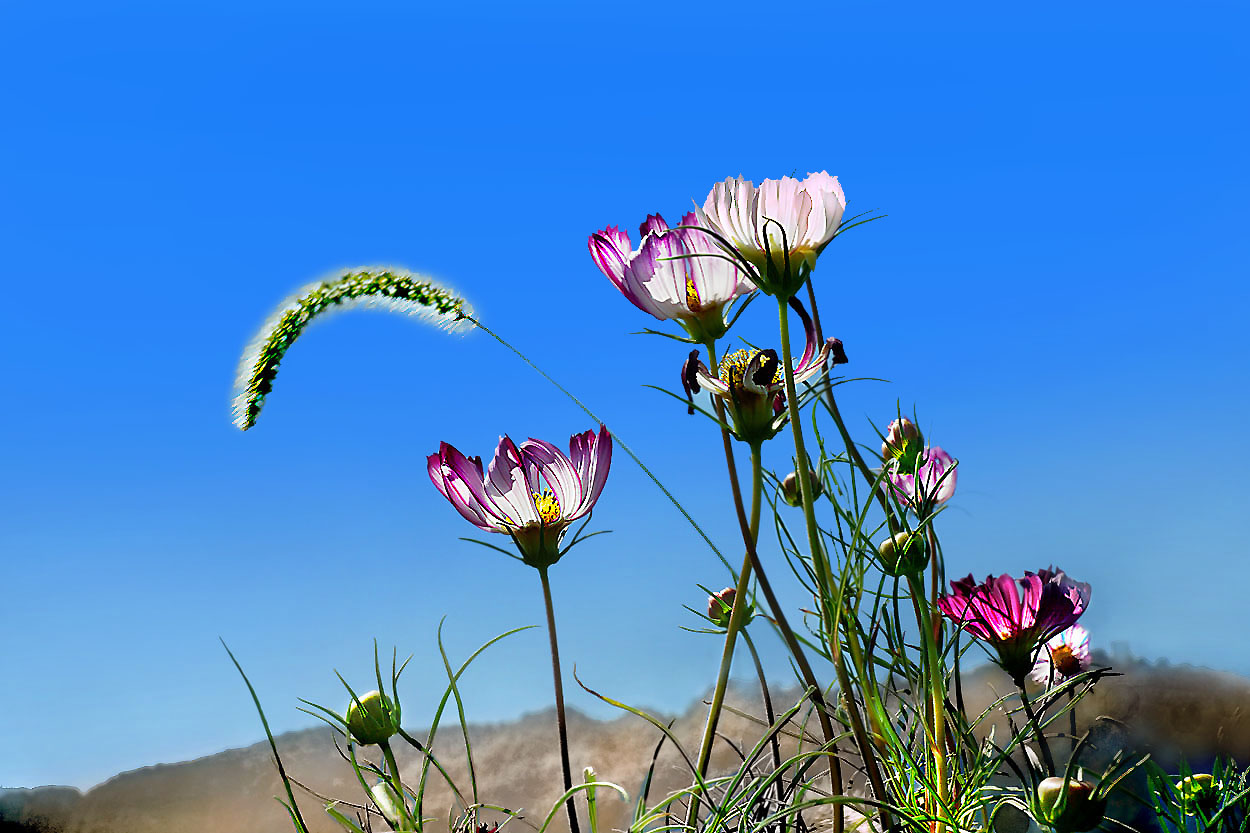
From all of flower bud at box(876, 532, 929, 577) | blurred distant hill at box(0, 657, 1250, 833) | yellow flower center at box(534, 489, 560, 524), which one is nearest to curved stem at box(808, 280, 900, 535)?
flower bud at box(876, 532, 929, 577)

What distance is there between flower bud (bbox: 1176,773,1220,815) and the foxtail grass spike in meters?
1.03

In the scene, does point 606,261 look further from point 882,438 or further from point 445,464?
point 882,438

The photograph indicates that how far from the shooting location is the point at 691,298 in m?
0.99

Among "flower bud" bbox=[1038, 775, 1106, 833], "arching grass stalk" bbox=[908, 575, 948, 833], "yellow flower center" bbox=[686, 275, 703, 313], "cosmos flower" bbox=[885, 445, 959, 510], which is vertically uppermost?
"yellow flower center" bbox=[686, 275, 703, 313]

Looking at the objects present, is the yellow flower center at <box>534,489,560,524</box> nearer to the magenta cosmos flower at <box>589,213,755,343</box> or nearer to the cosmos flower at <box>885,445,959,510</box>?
the magenta cosmos flower at <box>589,213,755,343</box>

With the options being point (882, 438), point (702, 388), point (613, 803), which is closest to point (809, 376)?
point (702, 388)

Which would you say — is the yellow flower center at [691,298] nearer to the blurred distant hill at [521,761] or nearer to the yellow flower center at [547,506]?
the yellow flower center at [547,506]

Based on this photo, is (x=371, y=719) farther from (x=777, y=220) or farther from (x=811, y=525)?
(x=777, y=220)

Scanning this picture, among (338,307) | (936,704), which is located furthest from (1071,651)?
(338,307)

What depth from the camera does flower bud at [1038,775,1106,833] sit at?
840 mm

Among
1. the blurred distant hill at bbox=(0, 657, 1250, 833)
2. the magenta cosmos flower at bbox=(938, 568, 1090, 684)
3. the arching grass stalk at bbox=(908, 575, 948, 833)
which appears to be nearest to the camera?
the arching grass stalk at bbox=(908, 575, 948, 833)

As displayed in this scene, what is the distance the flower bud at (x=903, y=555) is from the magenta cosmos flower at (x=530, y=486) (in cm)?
35

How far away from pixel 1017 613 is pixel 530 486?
2.10 ft

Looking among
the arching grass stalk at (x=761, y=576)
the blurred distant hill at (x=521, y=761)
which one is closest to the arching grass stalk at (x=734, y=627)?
the arching grass stalk at (x=761, y=576)
